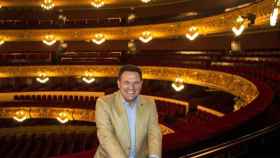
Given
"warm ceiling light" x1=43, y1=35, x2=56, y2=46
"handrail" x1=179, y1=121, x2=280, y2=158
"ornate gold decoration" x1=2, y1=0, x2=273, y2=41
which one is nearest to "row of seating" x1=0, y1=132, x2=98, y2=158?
"warm ceiling light" x1=43, y1=35, x2=56, y2=46

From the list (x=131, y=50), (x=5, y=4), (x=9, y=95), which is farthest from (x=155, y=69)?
(x=5, y=4)

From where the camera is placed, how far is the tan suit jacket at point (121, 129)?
283 centimetres

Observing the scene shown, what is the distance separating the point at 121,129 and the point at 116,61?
2191cm

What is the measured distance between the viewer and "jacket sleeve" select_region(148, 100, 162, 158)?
9.86 ft

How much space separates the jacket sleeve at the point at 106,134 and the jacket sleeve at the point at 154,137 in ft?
0.95

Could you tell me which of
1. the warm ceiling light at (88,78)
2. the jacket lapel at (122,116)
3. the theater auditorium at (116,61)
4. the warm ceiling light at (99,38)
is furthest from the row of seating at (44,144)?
the jacket lapel at (122,116)

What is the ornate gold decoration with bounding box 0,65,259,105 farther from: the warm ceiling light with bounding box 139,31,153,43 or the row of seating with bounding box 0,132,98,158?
the row of seating with bounding box 0,132,98,158

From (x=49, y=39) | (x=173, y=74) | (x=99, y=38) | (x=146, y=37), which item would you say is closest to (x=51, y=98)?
(x=49, y=39)

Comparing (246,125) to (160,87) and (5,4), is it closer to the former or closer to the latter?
(160,87)

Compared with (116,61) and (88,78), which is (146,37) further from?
(88,78)

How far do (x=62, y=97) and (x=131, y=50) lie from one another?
6205 millimetres

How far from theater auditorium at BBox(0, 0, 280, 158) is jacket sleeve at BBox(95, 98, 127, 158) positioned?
6.41m

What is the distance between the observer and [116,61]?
24.7 metres

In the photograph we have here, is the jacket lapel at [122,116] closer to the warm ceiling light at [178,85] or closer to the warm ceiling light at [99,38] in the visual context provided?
the warm ceiling light at [178,85]
